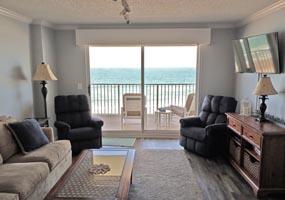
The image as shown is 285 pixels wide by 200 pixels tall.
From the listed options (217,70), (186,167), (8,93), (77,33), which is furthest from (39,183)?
(217,70)

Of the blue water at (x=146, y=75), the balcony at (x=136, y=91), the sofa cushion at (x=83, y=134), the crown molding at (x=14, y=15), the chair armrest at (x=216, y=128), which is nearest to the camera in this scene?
the crown molding at (x=14, y=15)

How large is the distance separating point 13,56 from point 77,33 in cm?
149

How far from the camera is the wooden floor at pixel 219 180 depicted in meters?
3.21

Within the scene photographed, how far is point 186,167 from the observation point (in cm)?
407

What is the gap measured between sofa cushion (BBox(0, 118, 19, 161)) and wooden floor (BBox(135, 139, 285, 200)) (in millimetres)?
2411

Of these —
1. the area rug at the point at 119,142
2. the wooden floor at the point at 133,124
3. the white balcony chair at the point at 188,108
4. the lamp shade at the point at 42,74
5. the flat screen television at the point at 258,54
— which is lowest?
the area rug at the point at 119,142

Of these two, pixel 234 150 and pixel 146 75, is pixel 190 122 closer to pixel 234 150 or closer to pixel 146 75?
pixel 234 150

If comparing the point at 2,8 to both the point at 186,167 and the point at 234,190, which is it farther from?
the point at 234,190

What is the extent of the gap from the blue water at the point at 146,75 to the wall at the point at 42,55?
0.93m

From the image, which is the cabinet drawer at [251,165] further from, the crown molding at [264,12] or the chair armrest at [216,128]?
the crown molding at [264,12]

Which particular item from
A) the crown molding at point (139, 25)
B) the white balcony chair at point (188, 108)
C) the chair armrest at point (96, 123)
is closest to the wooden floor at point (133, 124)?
the white balcony chair at point (188, 108)

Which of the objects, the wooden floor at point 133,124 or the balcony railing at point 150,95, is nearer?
the wooden floor at point 133,124

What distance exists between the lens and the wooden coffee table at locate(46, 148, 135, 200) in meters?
2.38

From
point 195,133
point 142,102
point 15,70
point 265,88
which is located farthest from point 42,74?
point 265,88
